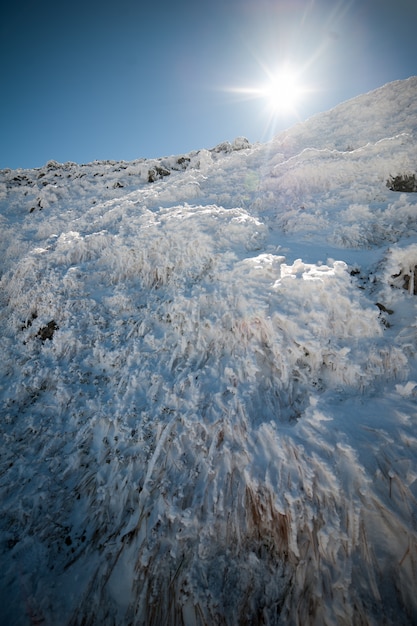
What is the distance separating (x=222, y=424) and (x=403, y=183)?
1057 centimetres

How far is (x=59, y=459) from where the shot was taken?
19.7ft

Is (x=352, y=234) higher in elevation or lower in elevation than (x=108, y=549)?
higher

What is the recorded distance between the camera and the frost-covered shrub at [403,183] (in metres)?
9.62

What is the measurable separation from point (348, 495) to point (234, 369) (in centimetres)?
292

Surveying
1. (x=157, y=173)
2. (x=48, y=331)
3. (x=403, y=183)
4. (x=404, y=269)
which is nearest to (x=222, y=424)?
(x=404, y=269)

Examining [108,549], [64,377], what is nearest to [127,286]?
[64,377]

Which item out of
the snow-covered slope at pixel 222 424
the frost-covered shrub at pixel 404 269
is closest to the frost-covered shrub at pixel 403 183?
the snow-covered slope at pixel 222 424

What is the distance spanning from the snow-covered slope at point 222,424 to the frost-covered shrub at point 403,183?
8.1 inches

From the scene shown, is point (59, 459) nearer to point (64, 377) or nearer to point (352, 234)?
point (64, 377)

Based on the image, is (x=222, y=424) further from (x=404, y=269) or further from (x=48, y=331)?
(x=48, y=331)

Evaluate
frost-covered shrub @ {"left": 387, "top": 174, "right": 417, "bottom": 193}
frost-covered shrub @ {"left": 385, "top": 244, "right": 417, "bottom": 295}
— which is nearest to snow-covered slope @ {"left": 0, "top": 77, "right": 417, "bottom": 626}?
frost-covered shrub @ {"left": 385, "top": 244, "right": 417, "bottom": 295}

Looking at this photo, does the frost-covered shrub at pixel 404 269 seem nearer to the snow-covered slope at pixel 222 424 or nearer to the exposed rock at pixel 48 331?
the snow-covered slope at pixel 222 424

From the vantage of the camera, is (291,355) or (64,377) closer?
(291,355)

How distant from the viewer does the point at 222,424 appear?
541cm
